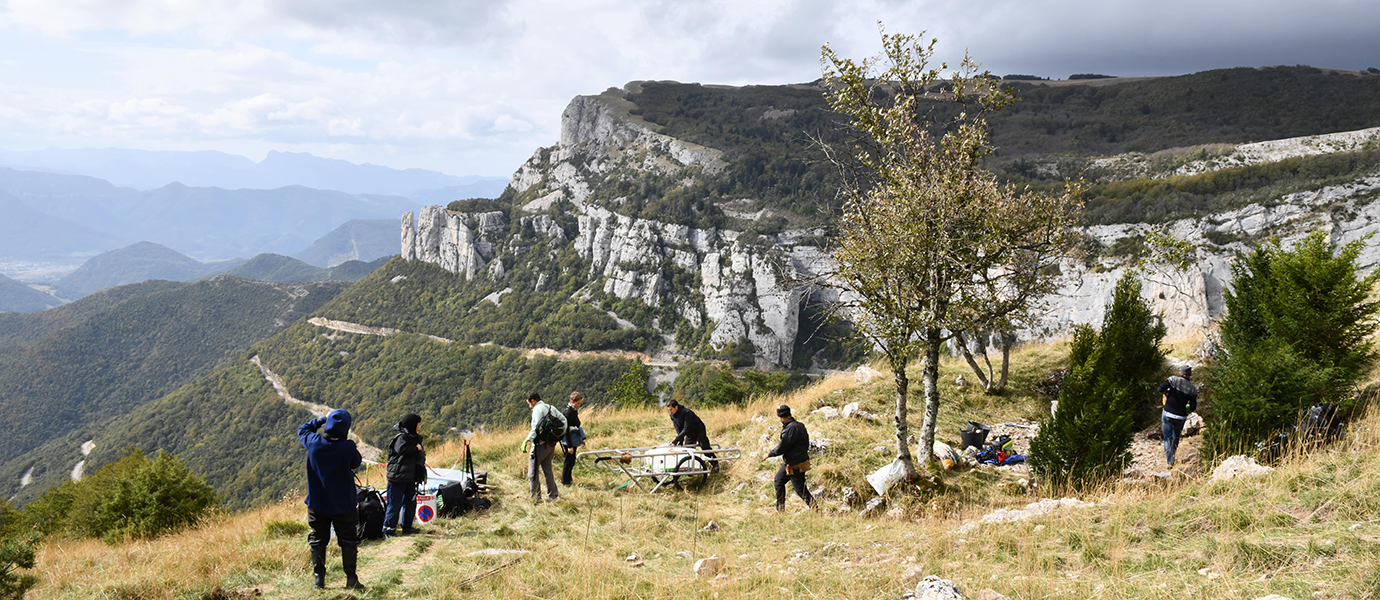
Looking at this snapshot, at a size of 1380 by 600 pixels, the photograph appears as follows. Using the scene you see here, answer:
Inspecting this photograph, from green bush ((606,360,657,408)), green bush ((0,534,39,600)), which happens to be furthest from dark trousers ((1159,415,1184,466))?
green bush ((606,360,657,408))

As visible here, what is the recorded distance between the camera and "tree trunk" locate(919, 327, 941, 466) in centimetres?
752

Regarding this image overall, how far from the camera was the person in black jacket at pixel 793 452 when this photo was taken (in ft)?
23.7

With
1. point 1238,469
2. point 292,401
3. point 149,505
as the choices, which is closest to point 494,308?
point 292,401

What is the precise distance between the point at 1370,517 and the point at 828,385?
10761mm

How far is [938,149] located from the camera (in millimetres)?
7590

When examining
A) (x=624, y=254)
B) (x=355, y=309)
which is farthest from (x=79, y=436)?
(x=624, y=254)

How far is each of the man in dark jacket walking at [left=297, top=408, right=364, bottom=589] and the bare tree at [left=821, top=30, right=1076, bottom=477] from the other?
19.7ft

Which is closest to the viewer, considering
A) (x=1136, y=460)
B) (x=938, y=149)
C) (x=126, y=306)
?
(x=938, y=149)

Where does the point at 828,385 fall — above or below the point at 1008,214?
below

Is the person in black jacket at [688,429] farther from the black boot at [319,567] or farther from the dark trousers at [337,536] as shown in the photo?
the black boot at [319,567]

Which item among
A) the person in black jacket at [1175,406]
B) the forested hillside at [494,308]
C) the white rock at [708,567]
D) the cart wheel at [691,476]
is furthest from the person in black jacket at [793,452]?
the forested hillside at [494,308]

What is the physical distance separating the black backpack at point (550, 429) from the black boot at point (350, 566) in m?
3.00

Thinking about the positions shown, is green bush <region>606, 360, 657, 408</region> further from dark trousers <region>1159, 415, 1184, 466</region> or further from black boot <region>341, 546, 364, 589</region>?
dark trousers <region>1159, 415, 1184, 466</region>

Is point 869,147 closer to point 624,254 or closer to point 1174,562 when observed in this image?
point 1174,562
